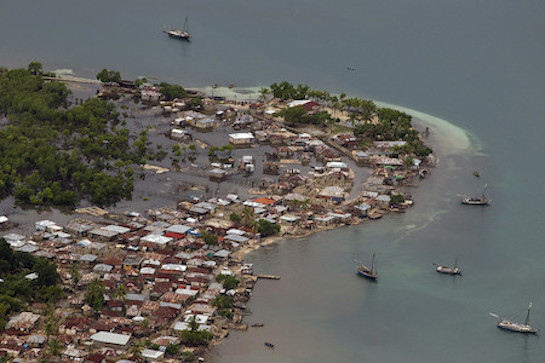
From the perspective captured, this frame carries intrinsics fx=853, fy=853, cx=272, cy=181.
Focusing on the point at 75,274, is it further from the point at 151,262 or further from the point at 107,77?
the point at 107,77

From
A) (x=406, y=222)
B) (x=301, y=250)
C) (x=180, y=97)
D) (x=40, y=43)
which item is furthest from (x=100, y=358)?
(x=40, y=43)

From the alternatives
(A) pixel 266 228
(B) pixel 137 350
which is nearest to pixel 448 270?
(A) pixel 266 228

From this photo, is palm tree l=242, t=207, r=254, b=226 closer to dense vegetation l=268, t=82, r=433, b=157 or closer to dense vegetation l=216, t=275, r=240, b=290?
dense vegetation l=216, t=275, r=240, b=290

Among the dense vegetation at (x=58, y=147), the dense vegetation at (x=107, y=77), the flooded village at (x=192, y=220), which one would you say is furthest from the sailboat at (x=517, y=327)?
the dense vegetation at (x=107, y=77)

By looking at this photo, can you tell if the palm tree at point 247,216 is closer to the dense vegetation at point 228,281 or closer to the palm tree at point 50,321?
the dense vegetation at point 228,281

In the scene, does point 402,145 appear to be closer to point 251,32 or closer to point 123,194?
point 123,194

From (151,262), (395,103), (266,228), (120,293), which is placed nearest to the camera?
(120,293)
